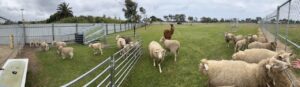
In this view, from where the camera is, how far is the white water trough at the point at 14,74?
10.7 metres

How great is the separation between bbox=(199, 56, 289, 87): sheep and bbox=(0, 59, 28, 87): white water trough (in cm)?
553

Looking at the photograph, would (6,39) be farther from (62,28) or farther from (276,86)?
(276,86)

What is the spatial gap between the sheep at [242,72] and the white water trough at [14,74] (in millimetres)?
5534

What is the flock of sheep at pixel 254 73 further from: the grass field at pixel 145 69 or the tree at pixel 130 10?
the tree at pixel 130 10

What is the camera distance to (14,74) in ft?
38.1

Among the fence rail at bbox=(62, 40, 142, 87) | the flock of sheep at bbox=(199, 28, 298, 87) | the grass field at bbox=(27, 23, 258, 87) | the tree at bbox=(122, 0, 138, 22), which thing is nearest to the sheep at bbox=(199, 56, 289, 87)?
the flock of sheep at bbox=(199, 28, 298, 87)

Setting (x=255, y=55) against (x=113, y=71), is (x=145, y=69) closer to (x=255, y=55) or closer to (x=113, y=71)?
(x=113, y=71)

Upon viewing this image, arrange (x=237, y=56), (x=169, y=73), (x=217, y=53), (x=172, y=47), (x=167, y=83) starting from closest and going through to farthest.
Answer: (x=237, y=56), (x=167, y=83), (x=169, y=73), (x=172, y=47), (x=217, y=53)

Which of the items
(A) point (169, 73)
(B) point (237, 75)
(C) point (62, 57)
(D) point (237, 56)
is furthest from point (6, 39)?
(B) point (237, 75)

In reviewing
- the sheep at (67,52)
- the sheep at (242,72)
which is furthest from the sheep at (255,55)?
the sheep at (67,52)

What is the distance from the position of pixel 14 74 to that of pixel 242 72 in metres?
7.67

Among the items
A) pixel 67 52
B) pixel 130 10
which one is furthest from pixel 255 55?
pixel 130 10

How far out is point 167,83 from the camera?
416 inches

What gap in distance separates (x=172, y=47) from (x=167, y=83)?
13.6ft
